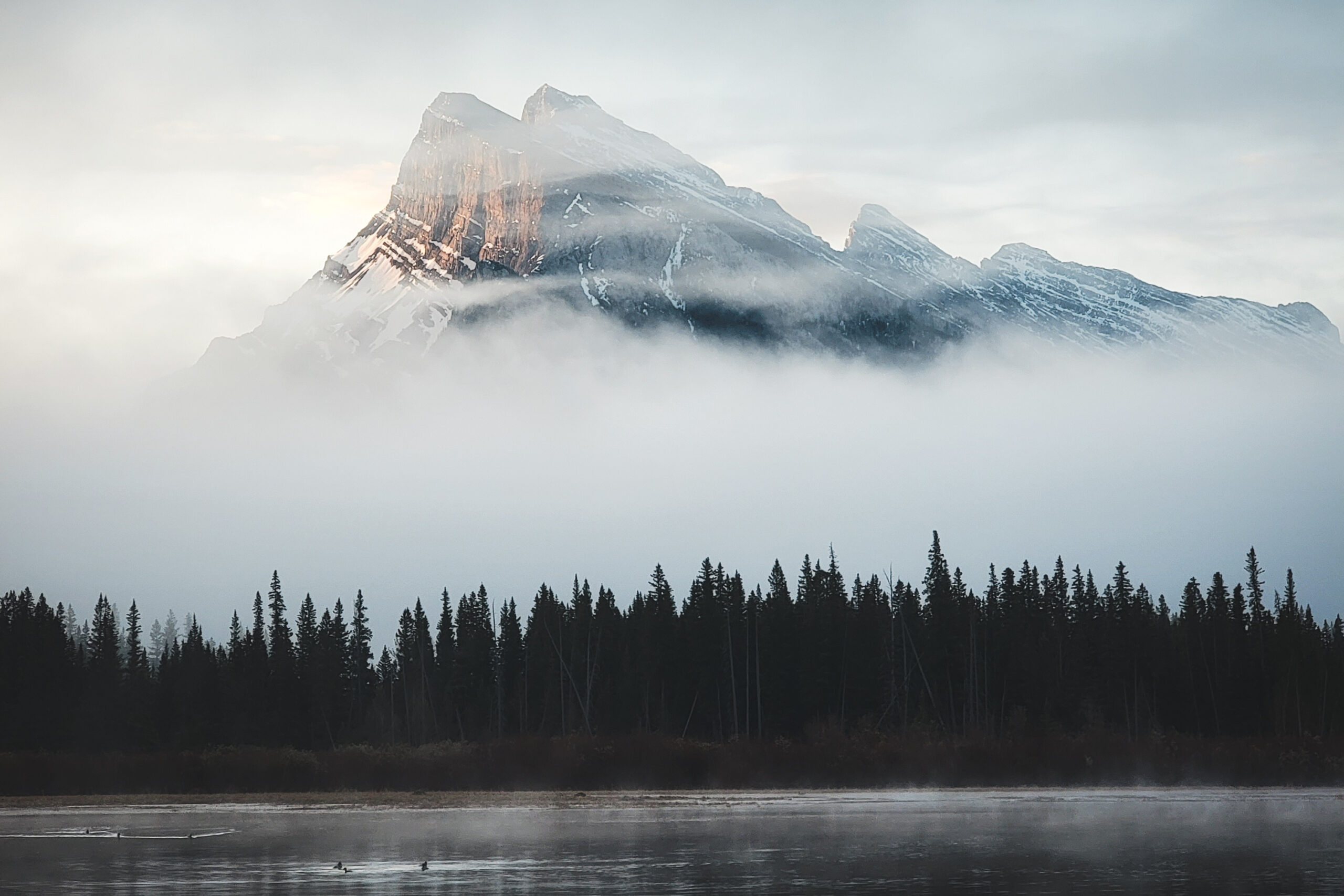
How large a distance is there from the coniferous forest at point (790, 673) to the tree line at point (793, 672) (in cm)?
23

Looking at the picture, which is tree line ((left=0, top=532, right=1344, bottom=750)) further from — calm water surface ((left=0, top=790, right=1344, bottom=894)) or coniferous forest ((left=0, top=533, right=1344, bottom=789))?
calm water surface ((left=0, top=790, right=1344, bottom=894))

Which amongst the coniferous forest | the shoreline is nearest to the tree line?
the coniferous forest

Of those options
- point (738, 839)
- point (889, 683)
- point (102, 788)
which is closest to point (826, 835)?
point (738, 839)

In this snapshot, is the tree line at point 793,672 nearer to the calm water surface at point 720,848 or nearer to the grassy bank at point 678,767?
the grassy bank at point 678,767

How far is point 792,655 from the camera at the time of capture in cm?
13150

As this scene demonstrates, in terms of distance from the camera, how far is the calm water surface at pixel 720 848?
37.4 m

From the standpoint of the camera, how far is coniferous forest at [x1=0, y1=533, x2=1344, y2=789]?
128m

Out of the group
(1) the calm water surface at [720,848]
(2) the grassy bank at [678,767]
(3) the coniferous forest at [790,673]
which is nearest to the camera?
(1) the calm water surface at [720,848]

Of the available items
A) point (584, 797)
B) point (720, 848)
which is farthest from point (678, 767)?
point (720, 848)

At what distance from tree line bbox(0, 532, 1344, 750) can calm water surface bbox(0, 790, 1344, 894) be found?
5078 cm

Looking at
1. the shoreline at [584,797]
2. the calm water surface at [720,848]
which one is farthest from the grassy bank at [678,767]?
the calm water surface at [720,848]

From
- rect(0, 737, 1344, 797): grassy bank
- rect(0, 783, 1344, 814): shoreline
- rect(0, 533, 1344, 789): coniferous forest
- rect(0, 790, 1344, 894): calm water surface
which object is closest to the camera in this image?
rect(0, 790, 1344, 894): calm water surface

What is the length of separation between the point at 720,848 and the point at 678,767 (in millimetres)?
39917

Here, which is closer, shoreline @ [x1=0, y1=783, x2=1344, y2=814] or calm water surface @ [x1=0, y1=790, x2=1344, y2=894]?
calm water surface @ [x1=0, y1=790, x2=1344, y2=894]
